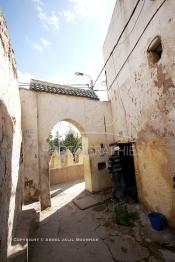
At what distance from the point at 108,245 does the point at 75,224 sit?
5.04 feet

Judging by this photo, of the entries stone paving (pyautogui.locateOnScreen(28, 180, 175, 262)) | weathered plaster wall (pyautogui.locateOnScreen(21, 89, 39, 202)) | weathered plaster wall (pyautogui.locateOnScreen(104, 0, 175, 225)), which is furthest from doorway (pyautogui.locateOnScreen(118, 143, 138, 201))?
weathered plaster wall (pyautogui.locateOnScreen(21, 89, 39, 202))

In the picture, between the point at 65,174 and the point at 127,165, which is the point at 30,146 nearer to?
the point at 127,165

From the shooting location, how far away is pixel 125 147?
8.02m

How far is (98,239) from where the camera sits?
4.32 meters

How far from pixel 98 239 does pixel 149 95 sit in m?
4.51

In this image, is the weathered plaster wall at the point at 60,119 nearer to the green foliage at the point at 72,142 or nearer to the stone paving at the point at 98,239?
the stone paving at the point at 98,239

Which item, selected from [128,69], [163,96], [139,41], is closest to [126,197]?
[163,96]

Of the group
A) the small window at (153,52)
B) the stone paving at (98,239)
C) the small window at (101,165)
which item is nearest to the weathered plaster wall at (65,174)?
the small window at (101,165)

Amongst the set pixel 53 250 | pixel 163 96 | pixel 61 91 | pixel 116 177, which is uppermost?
pixel 61 91

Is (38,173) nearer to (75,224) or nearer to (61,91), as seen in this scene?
(75,224)

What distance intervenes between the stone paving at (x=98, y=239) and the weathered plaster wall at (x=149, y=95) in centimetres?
79

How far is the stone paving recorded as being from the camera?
11.9 ft

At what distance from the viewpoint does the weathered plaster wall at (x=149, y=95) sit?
4.21 m

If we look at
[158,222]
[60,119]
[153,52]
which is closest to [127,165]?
[158,222]
